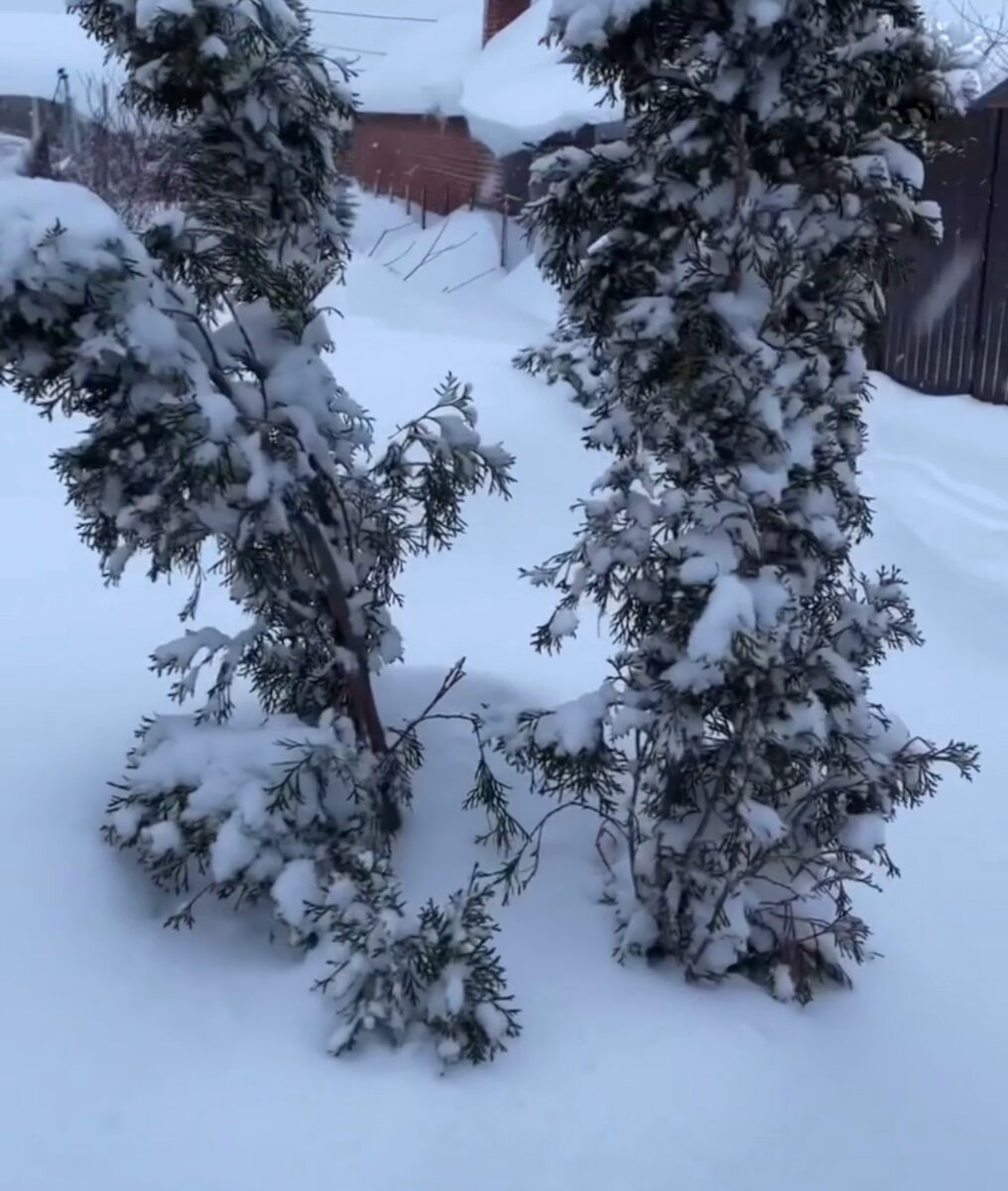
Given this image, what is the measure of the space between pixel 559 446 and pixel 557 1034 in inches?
233

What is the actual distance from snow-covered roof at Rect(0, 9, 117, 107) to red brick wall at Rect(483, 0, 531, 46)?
6810 millimetres

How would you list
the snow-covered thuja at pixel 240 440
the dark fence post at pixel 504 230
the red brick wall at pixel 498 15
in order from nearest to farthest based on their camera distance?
the snow-covered thuja at pixel 240 440, the dark fence post at pixel 504 230, the red brick wall at pixel 498 15

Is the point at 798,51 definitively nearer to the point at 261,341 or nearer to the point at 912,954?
the point at 261,341

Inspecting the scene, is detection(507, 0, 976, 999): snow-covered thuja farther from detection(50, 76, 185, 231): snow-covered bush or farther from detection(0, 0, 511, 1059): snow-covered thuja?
detection(50, 76, 185, 231): snow-covered bush

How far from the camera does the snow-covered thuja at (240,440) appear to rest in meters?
3.78

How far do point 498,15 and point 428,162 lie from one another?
2902 mm

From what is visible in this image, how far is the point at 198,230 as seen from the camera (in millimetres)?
4090

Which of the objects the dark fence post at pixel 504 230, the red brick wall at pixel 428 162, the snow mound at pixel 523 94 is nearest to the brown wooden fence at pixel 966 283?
the snow mound at pixel 523 94

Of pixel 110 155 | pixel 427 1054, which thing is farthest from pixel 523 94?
pixel 427 1054

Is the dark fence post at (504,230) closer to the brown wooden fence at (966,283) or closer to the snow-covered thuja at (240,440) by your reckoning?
the brown wooden fence at (966,283)

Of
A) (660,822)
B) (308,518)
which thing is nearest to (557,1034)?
(660,822)

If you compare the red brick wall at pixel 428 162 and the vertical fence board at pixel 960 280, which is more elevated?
the vertical fence board at pixel 960 280

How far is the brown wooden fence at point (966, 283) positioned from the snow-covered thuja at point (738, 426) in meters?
7.79

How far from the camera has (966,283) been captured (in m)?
11.7
